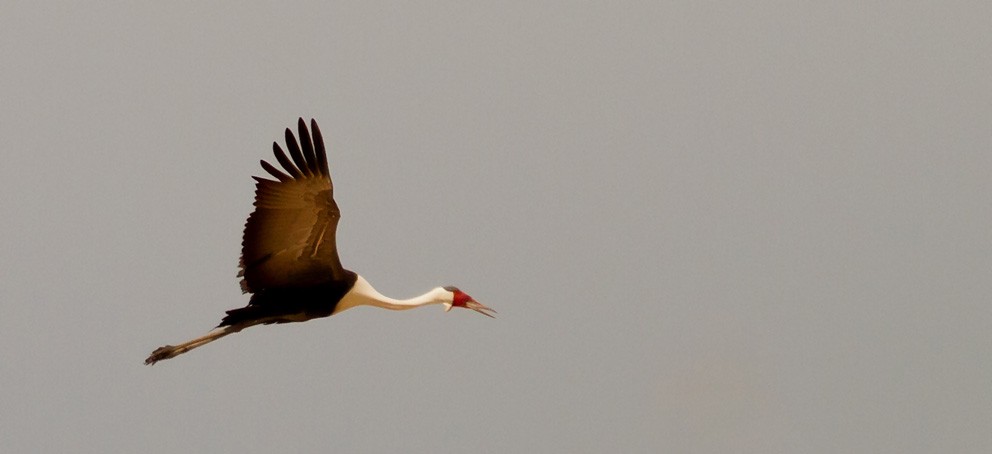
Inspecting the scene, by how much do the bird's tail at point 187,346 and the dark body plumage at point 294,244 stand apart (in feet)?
0.41

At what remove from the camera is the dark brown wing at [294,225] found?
35.0 meters

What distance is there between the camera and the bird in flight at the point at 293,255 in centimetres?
3509

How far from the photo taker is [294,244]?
35.7m

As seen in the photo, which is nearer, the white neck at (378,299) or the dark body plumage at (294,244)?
the dark body plumage at (294,244)

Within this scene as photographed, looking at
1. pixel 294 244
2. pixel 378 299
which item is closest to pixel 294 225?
pixel 294 244

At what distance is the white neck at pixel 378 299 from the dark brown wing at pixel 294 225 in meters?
0.33

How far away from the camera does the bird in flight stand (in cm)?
3509

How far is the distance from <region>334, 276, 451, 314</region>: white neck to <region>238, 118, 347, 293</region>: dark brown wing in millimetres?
327

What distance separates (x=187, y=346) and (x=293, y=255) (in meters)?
1.89

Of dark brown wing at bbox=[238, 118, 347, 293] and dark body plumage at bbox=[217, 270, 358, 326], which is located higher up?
dark brown wing at bbox=[238, 118, 347, 293]

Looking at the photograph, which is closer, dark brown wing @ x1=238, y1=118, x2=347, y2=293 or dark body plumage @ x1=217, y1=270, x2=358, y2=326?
dark brown wing @ x1=238, y1=118, x2=347, y2=293

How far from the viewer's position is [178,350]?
35.8m

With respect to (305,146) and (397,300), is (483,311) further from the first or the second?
(305,146)

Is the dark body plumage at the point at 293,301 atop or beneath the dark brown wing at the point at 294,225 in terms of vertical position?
beneath
